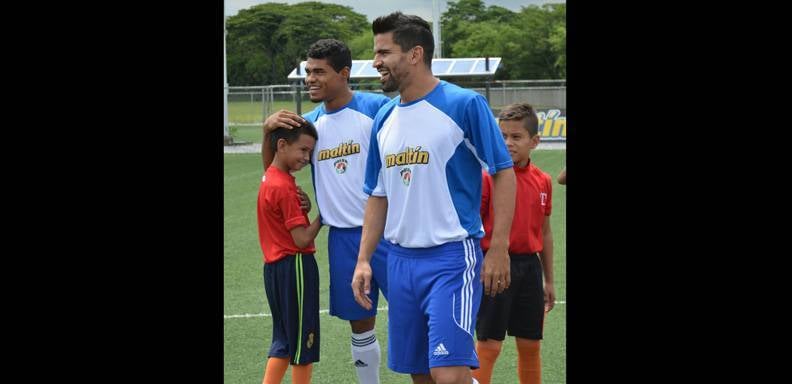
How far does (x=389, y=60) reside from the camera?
448 cm

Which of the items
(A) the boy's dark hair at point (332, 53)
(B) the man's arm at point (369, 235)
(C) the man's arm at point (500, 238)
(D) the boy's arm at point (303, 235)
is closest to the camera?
(C) the man's arm at point (500, 238)

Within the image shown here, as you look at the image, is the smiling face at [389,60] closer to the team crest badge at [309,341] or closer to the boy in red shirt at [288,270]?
the boy in red shirt at [288,270]

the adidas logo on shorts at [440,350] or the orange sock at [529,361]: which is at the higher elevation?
the adidas logo on shorts at [440,350]

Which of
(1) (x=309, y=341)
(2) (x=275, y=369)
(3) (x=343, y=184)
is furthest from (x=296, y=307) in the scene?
(3) (x=343, y=184)

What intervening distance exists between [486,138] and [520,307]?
1.37 m

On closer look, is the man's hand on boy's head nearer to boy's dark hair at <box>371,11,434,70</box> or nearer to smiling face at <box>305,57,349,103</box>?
smiling face at <box>305,57,349,103</box>

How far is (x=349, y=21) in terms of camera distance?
238 feet

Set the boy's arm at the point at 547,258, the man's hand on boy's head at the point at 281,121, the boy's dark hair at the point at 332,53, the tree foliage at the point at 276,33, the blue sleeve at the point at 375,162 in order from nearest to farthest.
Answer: the blue sleeve at the point at 375,162 < the man's hand on boy's head at the point at 281,121 < the boy's dark hair at the point at 332,53 < the boy's arm at the point at 547,258 < the tree foliage at the point at 276,33

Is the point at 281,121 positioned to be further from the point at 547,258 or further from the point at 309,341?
the point at 547,258

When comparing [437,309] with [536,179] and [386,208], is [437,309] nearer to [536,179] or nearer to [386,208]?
[386,208]

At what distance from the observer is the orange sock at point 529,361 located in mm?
5445

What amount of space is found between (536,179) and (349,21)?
68305 mm

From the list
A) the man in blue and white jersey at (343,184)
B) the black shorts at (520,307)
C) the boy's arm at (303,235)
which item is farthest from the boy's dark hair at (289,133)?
the black shorts at (520,307)

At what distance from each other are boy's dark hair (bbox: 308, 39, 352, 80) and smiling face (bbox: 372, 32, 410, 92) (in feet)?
3.20
